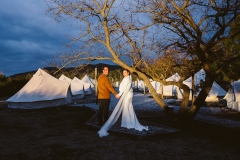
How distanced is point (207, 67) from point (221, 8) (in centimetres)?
229

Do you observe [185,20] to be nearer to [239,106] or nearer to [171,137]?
[171,137]

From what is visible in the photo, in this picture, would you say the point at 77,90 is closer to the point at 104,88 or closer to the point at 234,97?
the point at 234,97

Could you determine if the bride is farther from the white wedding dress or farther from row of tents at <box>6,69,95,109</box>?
row of tents at <box>6,69,95,109</box>

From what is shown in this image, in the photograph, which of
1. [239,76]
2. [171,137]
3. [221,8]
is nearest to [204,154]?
[171,137]

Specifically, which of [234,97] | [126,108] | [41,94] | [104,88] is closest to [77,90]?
[41,94]

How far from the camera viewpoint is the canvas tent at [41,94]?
16.8 meters

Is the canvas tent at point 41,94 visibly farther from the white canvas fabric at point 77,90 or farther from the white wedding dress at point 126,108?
the white canvas fabric at point 77,90

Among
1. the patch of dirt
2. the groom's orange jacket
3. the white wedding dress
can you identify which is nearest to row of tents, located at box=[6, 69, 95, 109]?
the patch of dirt

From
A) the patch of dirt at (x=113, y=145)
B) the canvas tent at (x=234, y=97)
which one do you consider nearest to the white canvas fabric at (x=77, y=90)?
the canvas tent at (x=234, y=97)

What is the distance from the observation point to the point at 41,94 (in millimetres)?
17062

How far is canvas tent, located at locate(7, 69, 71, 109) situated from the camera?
16.8 metres

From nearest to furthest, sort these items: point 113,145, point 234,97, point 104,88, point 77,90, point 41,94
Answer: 1. point 113,145
2. point 104,88
3. point 41,94
4. point 234,97
5. point 77,90

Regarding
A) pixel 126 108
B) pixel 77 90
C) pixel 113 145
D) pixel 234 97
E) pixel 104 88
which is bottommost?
pixel 113 145

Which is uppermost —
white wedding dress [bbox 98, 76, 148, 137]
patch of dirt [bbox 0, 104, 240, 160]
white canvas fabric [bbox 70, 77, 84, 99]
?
white canvas fabric [bbox 70, 77, 84, 99]
